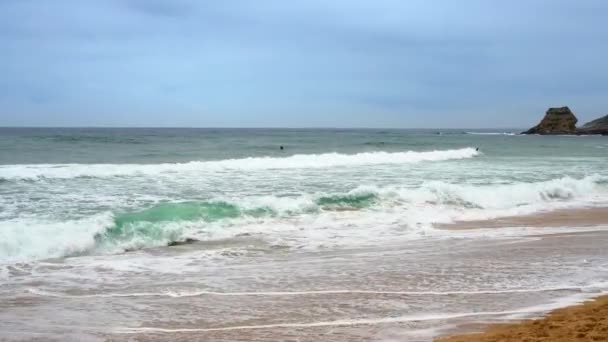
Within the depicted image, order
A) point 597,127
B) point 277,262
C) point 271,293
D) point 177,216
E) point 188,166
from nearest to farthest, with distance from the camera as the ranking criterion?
point 271,293 < point 277,262 < point 177,216 < point 188,166 < point 597,127

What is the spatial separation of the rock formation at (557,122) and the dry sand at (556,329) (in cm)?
11275

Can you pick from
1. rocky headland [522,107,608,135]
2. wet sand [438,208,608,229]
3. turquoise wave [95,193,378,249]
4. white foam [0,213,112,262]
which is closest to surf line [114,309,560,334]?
white foam [0,213,112,262]

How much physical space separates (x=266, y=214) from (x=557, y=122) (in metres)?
111

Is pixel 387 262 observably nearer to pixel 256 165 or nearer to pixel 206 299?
pixel 206 299

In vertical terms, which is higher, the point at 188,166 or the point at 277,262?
the point at 188,166

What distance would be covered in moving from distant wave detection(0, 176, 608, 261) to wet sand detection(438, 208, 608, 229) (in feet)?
1.87

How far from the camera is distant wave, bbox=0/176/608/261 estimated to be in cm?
967

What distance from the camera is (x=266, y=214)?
13.0 m

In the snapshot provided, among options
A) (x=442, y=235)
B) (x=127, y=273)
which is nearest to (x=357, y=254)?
(x=442, y=235)

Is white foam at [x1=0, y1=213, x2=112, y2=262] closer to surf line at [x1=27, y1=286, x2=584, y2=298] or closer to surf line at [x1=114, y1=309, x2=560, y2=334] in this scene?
surf line at [x1=27, y1=286, x2=584, y2=298]

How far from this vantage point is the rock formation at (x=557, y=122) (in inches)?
4328

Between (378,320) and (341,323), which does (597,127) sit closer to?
(378,320)

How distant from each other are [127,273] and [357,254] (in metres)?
3.52

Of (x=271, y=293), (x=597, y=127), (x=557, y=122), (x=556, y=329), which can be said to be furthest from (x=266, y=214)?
(x=597, y=127)
